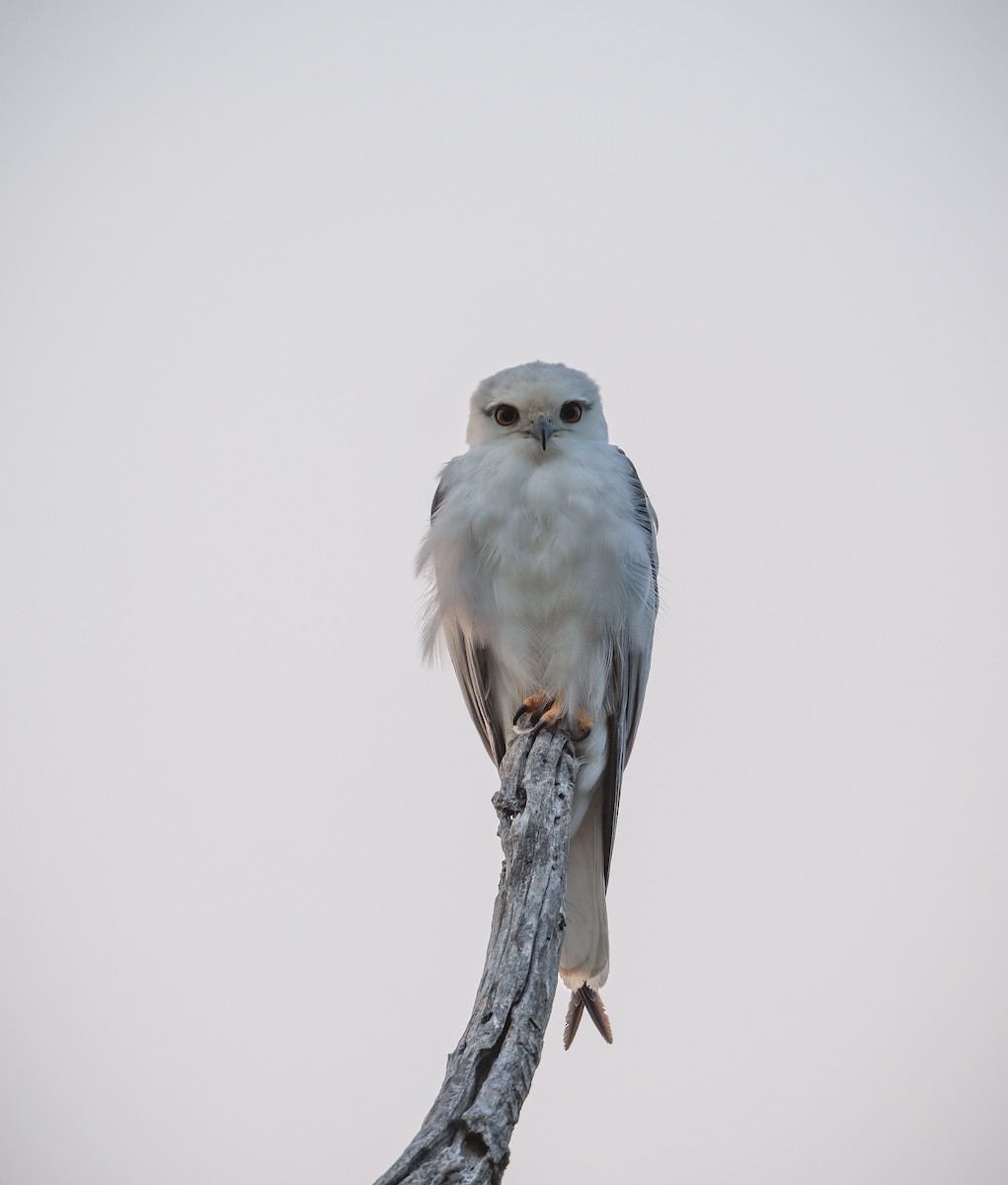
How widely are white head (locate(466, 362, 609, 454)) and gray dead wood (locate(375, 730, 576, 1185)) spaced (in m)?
1.64

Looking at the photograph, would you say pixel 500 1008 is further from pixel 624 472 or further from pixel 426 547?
pixel 624 472

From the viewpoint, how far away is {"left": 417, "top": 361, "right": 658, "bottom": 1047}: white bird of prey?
13.9ft

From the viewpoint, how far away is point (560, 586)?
4277 mm

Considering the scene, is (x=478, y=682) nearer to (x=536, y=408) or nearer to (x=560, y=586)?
(x=560, y=586)

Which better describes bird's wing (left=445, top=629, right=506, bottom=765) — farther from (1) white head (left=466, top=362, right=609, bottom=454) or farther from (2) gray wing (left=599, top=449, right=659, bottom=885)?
(1) white head (left=466, top=362, right=609, bottom=454)

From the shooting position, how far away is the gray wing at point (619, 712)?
4.54 m

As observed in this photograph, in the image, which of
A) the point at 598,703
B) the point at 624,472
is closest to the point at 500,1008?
the point at 598,703

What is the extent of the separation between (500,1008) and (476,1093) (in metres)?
0.25

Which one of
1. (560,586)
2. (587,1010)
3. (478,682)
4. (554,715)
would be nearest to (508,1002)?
(587,1010)

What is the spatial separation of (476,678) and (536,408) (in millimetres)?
1299

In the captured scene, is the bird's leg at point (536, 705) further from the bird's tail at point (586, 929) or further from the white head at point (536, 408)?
the white head at point (536, 408)

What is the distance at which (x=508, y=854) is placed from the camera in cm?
309

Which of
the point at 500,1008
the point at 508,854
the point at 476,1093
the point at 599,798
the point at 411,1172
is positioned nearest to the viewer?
the point at 411,1172

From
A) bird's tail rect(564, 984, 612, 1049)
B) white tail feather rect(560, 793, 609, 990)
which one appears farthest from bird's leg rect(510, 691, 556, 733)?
bird's tail rect(564, 984, 612, 1049)
